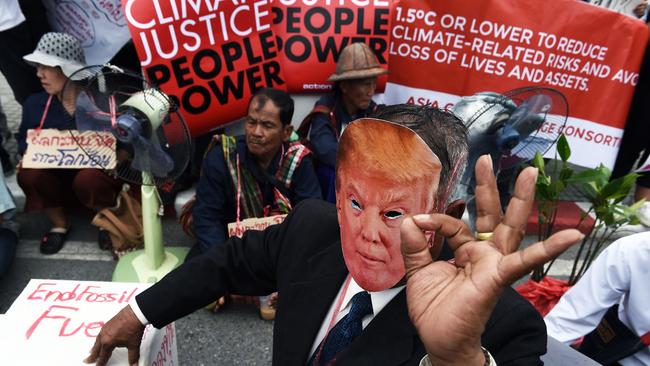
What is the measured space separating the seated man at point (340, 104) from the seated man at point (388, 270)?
5.95ft

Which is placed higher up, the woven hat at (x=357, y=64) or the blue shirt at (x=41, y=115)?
the woven hat at (x=357, y=64)

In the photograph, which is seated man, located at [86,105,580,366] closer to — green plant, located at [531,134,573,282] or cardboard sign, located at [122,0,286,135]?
green plant, located at [531,134,573,282]

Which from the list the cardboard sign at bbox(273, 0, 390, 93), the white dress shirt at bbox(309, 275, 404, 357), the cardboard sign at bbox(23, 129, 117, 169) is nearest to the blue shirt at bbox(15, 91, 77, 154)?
the cardboard sign at bbox(23, 129, 117, 169)

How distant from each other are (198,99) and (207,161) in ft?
1.59

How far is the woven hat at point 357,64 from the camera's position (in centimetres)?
337

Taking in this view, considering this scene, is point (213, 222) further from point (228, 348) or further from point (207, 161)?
point (228, 348)

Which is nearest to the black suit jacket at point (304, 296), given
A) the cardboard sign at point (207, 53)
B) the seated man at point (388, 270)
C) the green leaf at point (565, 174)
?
the seated man at point (388, 270)

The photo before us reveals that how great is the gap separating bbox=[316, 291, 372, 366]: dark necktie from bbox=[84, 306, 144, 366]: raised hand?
63 cm

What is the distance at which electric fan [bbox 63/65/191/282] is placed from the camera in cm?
262

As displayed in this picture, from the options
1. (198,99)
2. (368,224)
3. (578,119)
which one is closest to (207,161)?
(198,99)

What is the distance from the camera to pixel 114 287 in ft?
6.27

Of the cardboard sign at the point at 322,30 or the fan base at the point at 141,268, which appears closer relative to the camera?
the fan base at the point at 141,268

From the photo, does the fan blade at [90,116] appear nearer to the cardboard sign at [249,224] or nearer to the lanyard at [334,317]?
the cardboard sign at [249,224]

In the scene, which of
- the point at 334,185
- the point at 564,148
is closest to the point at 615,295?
the point at 564,148
